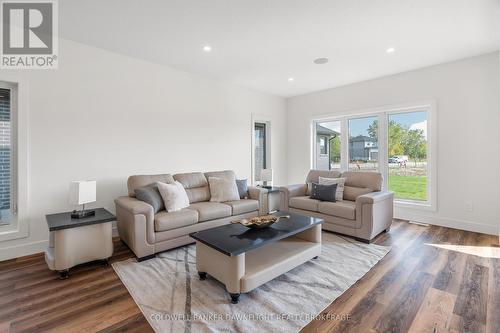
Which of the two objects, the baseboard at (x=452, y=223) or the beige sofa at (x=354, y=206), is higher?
the beige sofa at (x=354, y=206)

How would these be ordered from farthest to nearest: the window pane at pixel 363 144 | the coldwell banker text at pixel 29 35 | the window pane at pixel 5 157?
the window pane at pixel 363 144, the window pane at pixel 5 157, the coldwell banker text at pixel 29 35

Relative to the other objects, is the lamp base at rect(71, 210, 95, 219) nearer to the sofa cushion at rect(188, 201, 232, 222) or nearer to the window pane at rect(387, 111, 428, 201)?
the sofa cushion at rect(188, 201, 232, 222)

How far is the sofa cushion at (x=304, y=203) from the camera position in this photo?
3768 mm

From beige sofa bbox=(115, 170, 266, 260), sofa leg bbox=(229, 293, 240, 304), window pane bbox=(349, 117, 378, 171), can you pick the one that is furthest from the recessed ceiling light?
sofa leg bbox=(229, 293, 240, 304)

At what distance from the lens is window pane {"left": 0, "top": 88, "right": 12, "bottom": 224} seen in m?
2.84

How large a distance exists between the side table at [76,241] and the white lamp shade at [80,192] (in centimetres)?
19

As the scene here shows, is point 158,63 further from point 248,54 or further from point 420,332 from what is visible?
point 420,332

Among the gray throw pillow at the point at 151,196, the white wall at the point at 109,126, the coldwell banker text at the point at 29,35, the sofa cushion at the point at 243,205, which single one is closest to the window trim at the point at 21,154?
the white wall at the point at 109,126

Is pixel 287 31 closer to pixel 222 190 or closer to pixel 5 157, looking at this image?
pixel 222 190

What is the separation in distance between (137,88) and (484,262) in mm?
4980

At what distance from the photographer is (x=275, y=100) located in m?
5.86

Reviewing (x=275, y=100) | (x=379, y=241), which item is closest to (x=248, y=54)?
(x=275, y=100)

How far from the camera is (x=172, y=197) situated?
3.09 m

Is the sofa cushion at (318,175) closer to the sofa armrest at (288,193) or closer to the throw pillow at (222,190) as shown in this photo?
the sofa armrest at (288,193)
